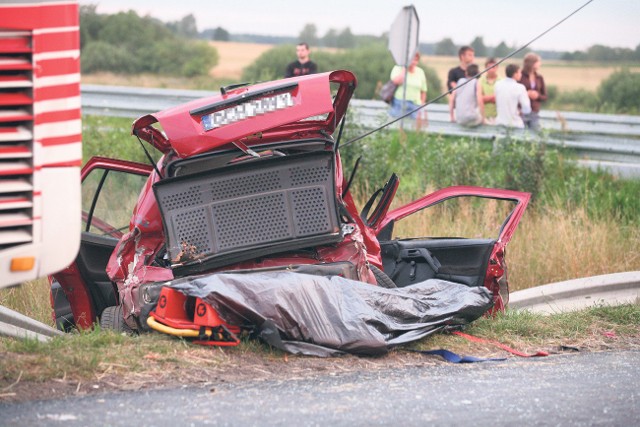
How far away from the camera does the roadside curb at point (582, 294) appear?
32.4 feet

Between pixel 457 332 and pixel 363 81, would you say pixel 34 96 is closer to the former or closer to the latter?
pixel 457 332

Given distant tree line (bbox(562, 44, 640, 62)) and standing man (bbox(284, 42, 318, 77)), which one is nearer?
standing man (bbox(284, 42, 318, 77))

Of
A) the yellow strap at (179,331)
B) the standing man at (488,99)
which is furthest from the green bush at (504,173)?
the yellow strap at (179,331)

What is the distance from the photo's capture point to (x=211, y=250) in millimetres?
7246

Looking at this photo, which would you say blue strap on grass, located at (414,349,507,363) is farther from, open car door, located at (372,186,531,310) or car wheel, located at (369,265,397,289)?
open car door, located at (372,186,531,310)

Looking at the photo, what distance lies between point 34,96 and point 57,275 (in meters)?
3.09

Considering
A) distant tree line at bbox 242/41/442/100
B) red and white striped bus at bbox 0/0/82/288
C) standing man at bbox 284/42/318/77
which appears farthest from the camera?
distant tree line at bbox 242/41/442/100

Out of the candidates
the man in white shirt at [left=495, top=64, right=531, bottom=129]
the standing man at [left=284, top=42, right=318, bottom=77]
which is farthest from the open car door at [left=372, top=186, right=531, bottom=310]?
the standing man at [left=284, top=42, right=318, bottom=77]

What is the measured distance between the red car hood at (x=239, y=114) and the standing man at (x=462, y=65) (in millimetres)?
10940

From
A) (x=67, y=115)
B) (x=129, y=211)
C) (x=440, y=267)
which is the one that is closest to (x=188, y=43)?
(x=129, y=211)

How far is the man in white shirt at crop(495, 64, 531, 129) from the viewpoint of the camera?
16.6 meters

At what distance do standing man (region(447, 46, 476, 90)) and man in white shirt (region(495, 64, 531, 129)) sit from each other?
1.25 meters

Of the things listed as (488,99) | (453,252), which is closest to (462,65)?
(488,99)

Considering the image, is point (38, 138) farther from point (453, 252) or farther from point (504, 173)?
point (504, 173)
